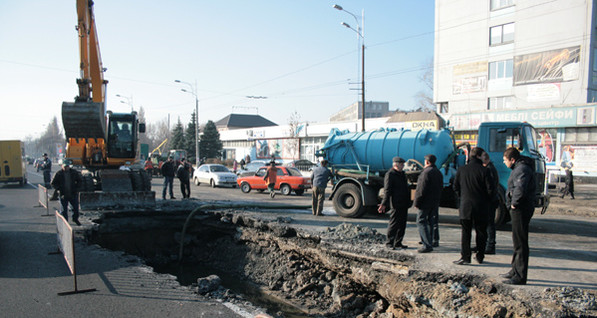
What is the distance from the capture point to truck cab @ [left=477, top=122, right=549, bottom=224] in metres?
Result: 9.64

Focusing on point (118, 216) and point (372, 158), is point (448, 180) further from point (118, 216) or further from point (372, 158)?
point (118, 216)

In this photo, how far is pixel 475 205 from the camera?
19.2 feet

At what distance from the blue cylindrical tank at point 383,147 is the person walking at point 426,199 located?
358 cm

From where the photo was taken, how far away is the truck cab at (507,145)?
31.6ft

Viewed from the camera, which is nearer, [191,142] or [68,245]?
[68,245]

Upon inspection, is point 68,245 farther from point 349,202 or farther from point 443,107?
point 443,107

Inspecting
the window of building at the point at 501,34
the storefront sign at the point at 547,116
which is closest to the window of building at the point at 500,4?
the window of building at the point at 501,34

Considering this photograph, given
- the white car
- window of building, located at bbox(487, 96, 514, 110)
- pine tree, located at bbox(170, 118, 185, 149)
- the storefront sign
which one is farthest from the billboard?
pine tree, located at bbox(170, 118, 185, 149)

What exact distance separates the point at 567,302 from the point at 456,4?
117ft

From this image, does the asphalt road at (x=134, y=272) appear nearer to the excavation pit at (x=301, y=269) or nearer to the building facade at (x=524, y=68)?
the excavation pit at (x=301, y=269)

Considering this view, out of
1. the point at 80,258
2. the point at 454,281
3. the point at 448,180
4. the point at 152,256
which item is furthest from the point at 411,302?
the point at 152,256

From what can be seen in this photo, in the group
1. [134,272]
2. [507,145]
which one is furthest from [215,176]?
[507,145]

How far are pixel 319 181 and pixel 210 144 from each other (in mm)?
44562

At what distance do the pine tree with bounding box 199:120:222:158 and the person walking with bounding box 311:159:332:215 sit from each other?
4350 centimetres
